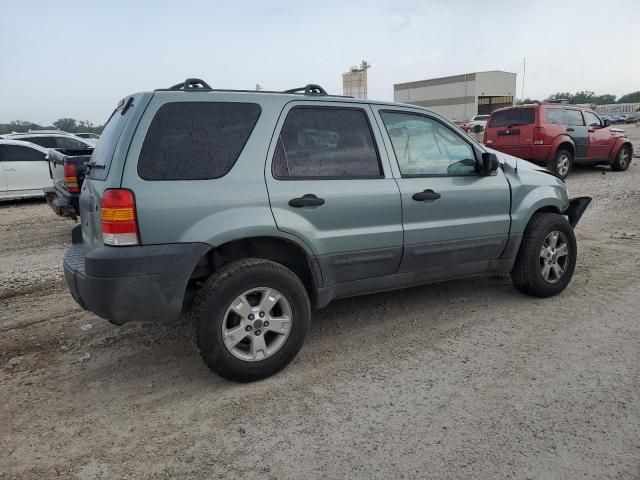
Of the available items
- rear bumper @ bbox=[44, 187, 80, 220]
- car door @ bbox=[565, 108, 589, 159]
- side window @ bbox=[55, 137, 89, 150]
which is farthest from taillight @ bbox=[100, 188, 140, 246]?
side window @ bbox=[55, 137, 89, 150]

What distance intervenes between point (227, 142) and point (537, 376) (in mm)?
2538

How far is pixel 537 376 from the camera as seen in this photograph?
3238 millimetres

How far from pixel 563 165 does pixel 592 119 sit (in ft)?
6.46

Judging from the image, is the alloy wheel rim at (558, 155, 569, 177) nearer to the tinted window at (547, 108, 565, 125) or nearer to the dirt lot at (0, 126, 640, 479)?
the tinted window at (547, 108, 565, 125)

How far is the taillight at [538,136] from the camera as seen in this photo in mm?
11875

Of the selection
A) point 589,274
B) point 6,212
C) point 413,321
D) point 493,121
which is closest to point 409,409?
point 413,321

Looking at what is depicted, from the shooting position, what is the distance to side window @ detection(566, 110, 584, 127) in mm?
12648

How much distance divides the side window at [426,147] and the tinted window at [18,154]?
33.3 ft

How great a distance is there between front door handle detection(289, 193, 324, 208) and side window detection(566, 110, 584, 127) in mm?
11491

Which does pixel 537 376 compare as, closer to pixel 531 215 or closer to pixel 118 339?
pixel 531 215

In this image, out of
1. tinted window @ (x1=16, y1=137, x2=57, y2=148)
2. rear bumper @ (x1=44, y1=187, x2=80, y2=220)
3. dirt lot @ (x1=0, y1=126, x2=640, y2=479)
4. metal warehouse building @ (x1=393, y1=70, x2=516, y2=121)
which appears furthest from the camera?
metal warehouse building @ (x1=393, y1=70, x2=516, y2=121)

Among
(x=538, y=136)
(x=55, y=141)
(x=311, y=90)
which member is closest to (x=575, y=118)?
(x=538, y=136)

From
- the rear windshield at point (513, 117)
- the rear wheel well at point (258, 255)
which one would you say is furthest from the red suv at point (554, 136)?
the rear wheel well at point (258, 255)

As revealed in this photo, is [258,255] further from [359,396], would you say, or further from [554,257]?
[554,257]
